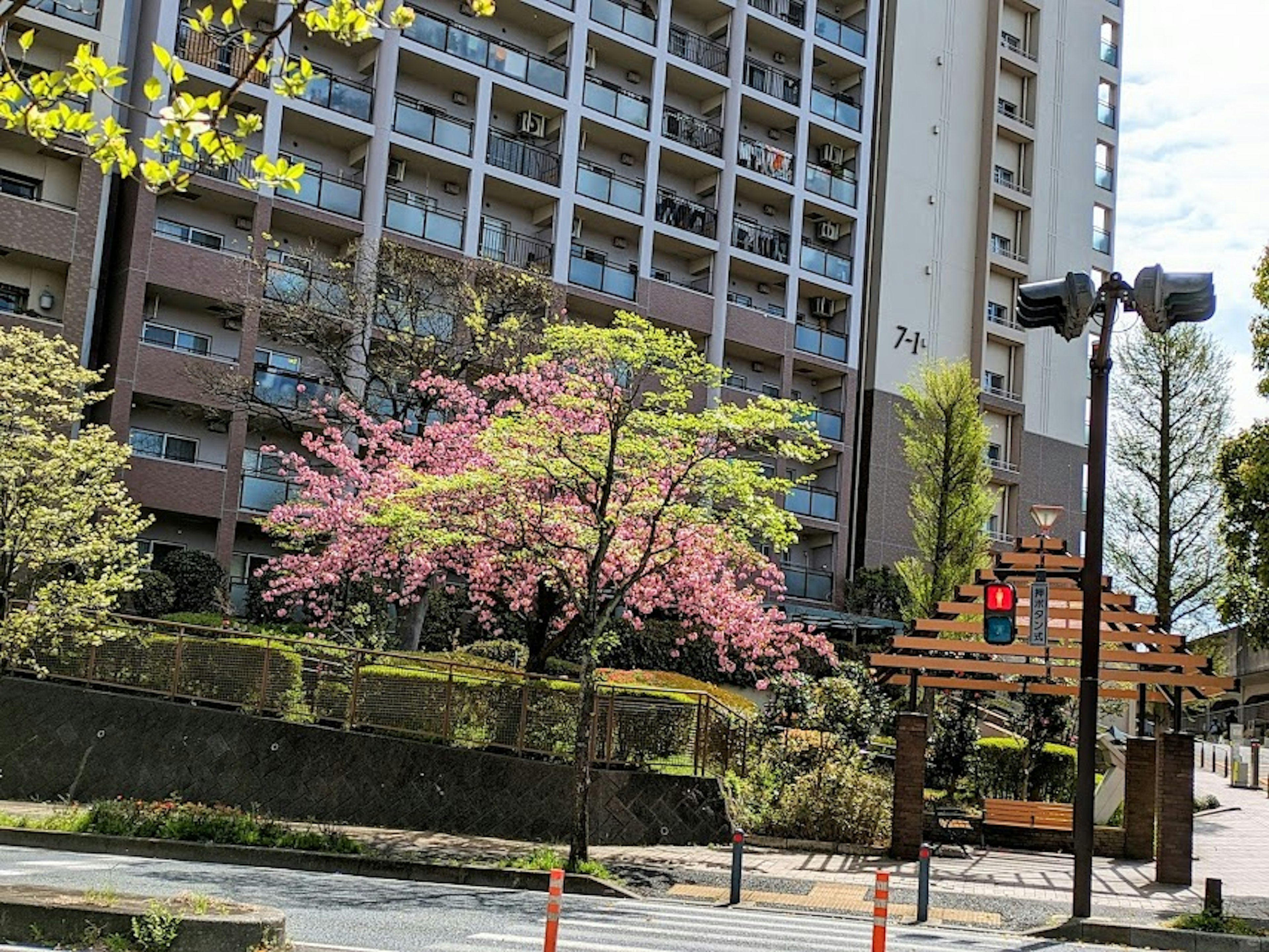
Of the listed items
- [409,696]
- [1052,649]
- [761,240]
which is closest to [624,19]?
[761,240]

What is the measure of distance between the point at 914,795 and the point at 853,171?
30440 mm

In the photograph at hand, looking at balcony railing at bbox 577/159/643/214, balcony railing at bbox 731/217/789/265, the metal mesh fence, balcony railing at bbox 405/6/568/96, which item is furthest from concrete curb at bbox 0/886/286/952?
balcony railing at bbox 731/217/789/265

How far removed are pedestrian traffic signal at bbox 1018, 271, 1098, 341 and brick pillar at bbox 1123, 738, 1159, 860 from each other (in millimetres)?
8645

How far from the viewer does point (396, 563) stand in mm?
Answer: 25438

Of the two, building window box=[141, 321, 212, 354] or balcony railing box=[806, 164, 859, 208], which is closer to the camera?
building window box=[141, 321, 212, 354]

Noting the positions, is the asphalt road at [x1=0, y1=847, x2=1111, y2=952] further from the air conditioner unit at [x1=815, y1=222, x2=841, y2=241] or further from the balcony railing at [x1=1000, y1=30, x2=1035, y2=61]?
the balcony railing at [x1=1000, y1=30, x2=1035, y2=61]

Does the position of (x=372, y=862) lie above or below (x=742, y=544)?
below

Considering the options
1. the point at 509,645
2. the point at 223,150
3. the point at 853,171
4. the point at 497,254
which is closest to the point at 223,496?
the point at 509,645

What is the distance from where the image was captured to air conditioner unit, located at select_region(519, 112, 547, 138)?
38969mm

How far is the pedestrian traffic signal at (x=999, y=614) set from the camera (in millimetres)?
15820

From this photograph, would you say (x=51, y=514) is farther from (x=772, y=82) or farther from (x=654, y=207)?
(x=772, y=82)

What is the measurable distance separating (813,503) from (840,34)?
51.9ft

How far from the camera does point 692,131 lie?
42438mm

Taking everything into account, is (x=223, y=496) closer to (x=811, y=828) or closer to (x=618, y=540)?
(x=618, y=540)
